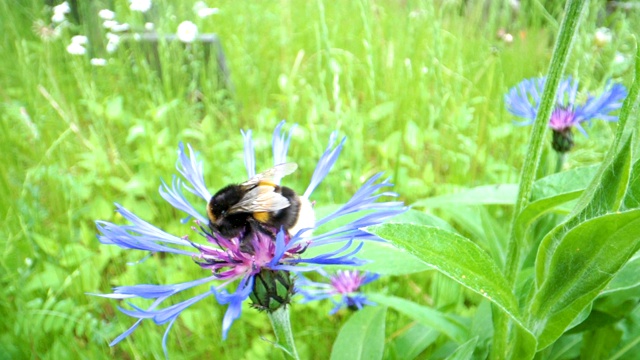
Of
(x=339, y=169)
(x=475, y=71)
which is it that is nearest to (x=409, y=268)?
(x=339, y=169)

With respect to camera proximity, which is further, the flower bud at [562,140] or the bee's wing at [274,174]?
the flower bud at [562,140]

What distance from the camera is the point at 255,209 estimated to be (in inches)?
32.6

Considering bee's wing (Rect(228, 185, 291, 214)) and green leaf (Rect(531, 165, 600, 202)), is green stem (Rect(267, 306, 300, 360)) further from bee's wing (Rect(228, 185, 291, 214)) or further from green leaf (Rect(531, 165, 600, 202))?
green leaf (Rect(531, 165, 600, 202))

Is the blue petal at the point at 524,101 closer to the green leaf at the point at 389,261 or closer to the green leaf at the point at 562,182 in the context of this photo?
the green leaf at the point at 562,182

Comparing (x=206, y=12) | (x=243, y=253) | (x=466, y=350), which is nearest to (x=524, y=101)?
(x=466, y=350)

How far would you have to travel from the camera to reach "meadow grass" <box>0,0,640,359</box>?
129 centimetres

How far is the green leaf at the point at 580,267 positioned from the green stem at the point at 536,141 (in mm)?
84

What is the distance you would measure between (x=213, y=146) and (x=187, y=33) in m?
0.67

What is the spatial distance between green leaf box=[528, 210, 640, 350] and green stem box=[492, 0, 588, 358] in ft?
0.28

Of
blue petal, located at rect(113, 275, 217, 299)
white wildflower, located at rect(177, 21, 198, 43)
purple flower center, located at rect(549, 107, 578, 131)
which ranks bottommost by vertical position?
white wildflower, located at rect(177, 21, 198, 43)

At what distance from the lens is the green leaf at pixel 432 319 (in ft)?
3.19

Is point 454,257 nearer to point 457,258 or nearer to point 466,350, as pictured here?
point 457,258

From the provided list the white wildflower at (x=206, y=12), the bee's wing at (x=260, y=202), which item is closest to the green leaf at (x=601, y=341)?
the bee's wing at (x=260, y=202)

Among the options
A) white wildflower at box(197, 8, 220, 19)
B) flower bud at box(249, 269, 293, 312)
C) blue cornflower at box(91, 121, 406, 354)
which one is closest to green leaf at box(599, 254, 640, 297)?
blue cornflower at box(91, 121, 406, 354)
